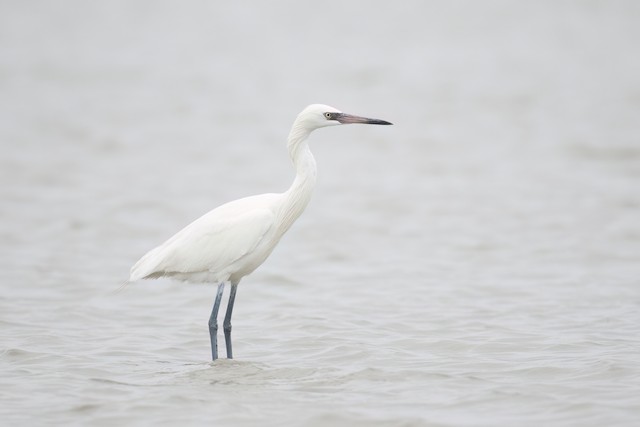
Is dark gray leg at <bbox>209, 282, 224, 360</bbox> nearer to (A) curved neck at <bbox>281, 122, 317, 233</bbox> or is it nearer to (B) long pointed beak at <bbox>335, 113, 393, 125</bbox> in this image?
(A) curved neck at <bbox>281, 122, 317, 233</bbox>

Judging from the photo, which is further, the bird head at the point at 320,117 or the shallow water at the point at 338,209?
the bird head at the point at 320,117

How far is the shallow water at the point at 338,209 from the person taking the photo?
24.4 ft

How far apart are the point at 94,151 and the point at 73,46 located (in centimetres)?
951

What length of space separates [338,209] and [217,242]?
742 cm

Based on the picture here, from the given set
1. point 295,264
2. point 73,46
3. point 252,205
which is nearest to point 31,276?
point 295,264

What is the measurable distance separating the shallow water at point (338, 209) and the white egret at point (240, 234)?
2.28 ft

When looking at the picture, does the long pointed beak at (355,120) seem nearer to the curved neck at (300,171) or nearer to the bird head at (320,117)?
the bird head at (320,117)

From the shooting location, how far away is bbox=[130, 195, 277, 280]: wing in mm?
8227

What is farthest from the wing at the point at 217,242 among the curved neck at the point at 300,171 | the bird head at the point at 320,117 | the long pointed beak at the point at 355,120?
the long pointed beak at the point at 355,120

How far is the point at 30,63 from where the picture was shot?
85.7 feet

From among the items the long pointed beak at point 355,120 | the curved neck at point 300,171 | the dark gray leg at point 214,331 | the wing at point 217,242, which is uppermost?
the long pointed beak at point 355,120

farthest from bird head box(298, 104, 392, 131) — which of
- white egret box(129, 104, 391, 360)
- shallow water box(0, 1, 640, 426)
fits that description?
shallow water box(0, 1, 640, 426)

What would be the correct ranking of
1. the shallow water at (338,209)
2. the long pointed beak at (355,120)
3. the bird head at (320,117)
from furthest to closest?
the bird head at (320,117) < the long pointed beak at (355,120) < the shallow water at (338,209)

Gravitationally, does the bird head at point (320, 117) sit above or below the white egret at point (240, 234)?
above
